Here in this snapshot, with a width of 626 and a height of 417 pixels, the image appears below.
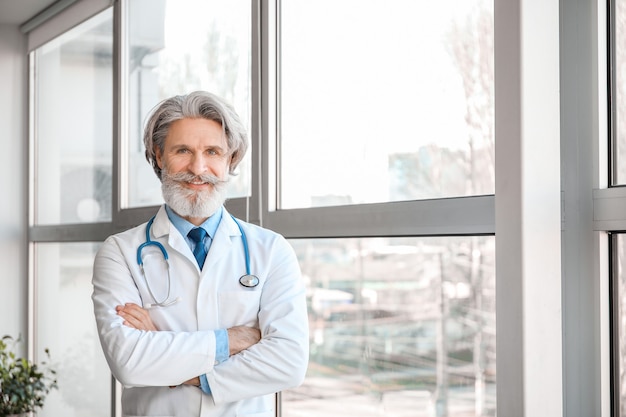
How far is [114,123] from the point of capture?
363 cm

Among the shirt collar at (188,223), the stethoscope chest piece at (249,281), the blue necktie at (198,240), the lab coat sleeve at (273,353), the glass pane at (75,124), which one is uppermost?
the glass pane at (75,124)

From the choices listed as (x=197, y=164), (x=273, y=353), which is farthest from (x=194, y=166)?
(x=273, y=353)

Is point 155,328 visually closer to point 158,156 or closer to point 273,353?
point 273,353

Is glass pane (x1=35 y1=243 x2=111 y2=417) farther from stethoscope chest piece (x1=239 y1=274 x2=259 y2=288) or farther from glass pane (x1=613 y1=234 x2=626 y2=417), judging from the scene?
glass pane (x1=613 y1=234 x2=626 y2=417)

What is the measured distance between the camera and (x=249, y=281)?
1.85 m

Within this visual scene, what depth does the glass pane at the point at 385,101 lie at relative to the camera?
6.06ft

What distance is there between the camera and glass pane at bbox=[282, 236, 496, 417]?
182 cm

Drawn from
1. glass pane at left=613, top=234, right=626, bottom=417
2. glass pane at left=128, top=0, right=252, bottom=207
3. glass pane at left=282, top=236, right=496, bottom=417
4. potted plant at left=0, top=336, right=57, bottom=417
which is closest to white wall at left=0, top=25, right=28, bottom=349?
potted plant at left=0, top=336, right=57, bottom=417

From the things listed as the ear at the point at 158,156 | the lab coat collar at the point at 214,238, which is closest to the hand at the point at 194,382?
the lab coat collar at the point at 214,238

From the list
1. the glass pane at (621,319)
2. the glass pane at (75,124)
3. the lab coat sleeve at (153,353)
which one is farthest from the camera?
the glass pane at (75,124)

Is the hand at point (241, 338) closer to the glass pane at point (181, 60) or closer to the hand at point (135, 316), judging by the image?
the hand at point (135, 316)

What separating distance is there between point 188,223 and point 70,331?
2584 millimetres

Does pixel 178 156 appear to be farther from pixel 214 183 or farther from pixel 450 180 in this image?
pixel 450 180

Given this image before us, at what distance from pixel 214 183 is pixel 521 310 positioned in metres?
0.78
